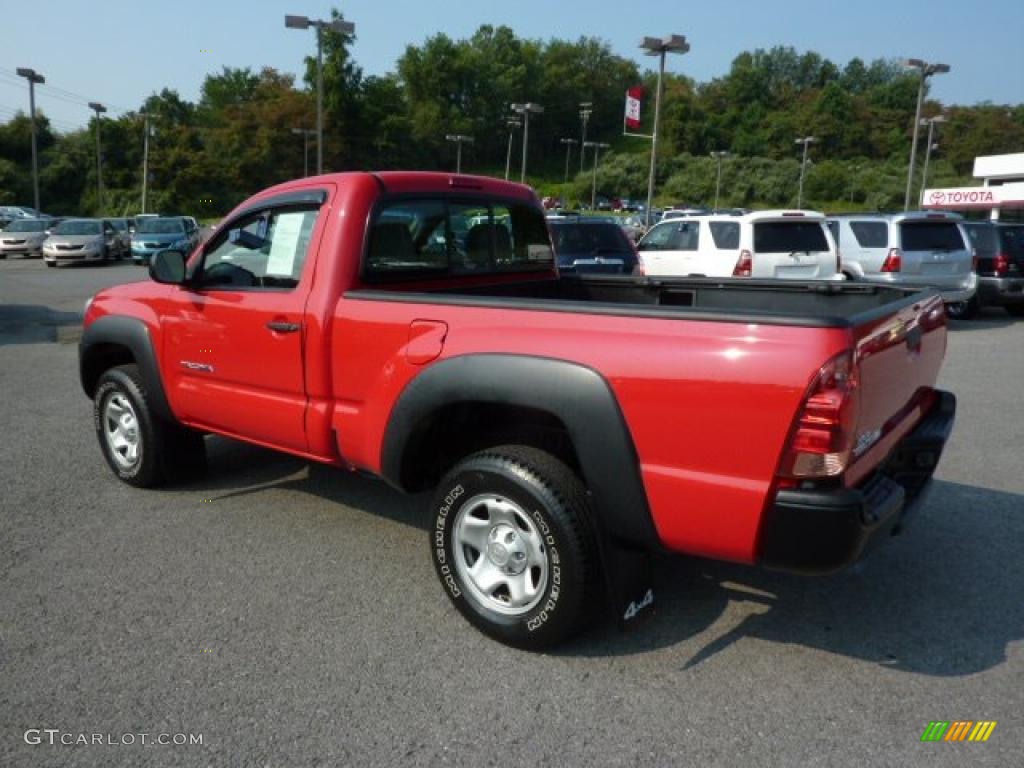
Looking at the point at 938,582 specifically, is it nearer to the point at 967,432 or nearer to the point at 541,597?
the point at 541,597

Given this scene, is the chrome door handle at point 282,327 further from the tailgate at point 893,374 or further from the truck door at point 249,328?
the tailgate at point 893,374

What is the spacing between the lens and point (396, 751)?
9.01 ft

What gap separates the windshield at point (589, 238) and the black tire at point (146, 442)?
8.25 metres

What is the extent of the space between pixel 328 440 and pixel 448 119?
122 m

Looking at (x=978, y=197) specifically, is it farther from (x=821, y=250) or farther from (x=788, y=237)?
(x=788, y=237)

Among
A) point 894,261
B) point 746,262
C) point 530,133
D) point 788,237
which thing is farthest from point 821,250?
point 530,133

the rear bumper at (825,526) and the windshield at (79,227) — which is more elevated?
the windshield at (79,227)

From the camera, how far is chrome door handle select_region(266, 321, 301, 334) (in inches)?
158

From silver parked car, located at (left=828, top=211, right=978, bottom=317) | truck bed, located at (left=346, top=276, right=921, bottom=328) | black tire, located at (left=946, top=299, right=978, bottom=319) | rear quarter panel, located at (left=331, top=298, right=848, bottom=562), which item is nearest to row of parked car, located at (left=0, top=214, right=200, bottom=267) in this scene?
silver parked car, located at (left=828, top=211, right=978, bottom=317)

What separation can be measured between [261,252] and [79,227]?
2726 centimetres

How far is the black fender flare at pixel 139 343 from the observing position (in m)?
4.91

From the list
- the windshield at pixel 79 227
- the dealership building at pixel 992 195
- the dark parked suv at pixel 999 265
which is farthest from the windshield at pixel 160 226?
the dealership building at pixel 992 195

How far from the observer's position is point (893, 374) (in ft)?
10.3

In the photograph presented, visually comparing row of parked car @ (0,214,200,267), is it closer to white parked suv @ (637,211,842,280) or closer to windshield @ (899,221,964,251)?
white parked suv @ (637,211,842,280)
